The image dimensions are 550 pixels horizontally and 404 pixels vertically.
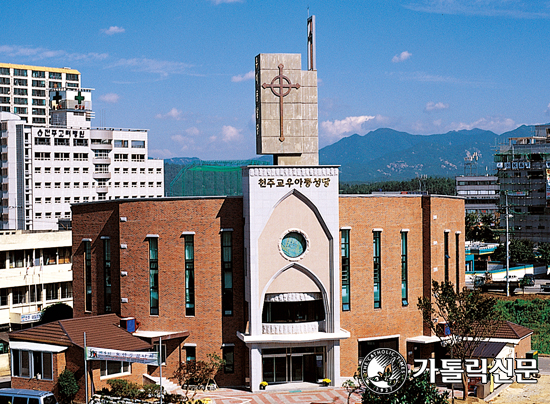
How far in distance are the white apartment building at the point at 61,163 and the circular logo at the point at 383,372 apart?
73.8 meters

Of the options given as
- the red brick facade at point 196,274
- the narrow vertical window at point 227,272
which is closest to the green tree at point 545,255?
the red brick facade at point 196,274

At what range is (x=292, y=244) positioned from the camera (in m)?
46.6

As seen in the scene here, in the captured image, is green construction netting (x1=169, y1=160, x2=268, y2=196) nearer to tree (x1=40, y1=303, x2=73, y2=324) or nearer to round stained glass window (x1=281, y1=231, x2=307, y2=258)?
round stained glass window (x1=281, y1=231, x2=307, y2=258)

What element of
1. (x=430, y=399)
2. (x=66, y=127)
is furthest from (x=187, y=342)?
(x=66, y=127)

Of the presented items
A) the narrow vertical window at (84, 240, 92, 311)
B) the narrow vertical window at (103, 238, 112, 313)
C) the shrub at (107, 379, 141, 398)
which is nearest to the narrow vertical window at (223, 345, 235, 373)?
the shrub at (107, 379, 141, 398)

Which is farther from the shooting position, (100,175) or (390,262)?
(100,175)

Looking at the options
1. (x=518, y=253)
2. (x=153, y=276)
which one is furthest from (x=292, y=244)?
(x=518, y=253)

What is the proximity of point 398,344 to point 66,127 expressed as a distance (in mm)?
75036

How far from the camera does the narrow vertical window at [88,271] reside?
170 ft

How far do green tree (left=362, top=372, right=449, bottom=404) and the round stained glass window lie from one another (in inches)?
464

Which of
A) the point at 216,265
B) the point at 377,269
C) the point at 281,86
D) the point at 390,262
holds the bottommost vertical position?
the point at 377,269

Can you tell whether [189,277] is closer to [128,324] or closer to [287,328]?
[128,324]

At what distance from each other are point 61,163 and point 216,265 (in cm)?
6884

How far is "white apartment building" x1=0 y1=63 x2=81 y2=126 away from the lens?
150750mm
